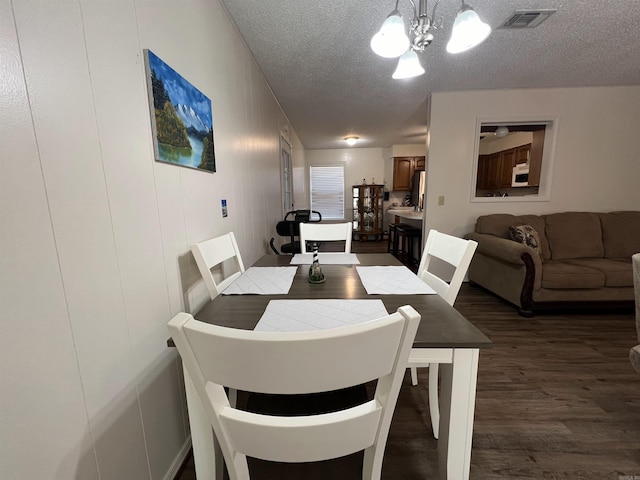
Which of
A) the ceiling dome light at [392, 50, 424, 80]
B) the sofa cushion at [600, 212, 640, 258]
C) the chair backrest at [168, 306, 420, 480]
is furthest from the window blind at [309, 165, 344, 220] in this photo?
the chair backrest at [168, 306, 420, 480]

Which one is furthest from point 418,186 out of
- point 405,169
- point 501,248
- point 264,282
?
point 264,282

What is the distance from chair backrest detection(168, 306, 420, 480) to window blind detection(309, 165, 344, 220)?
21.3ft

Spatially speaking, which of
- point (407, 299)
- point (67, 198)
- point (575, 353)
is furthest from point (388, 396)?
point (575, 353)

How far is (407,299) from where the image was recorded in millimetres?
1041

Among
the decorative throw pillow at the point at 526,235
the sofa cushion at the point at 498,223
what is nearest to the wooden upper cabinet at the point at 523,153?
the sofa cushion at the point at 498,223

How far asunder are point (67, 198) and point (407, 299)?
3.75 ft

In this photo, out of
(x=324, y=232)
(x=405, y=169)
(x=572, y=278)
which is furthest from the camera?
(x=405, y=169)

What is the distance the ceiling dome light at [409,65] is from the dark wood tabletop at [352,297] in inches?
47.0

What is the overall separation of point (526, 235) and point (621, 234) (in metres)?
1.19

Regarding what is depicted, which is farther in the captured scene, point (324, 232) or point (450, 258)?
point (324, 232)

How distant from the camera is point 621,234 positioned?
2852 mm

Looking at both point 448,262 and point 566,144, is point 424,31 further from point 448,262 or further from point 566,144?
point 566,144

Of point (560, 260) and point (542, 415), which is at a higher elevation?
point (560, 260)

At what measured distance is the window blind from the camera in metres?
6.77
